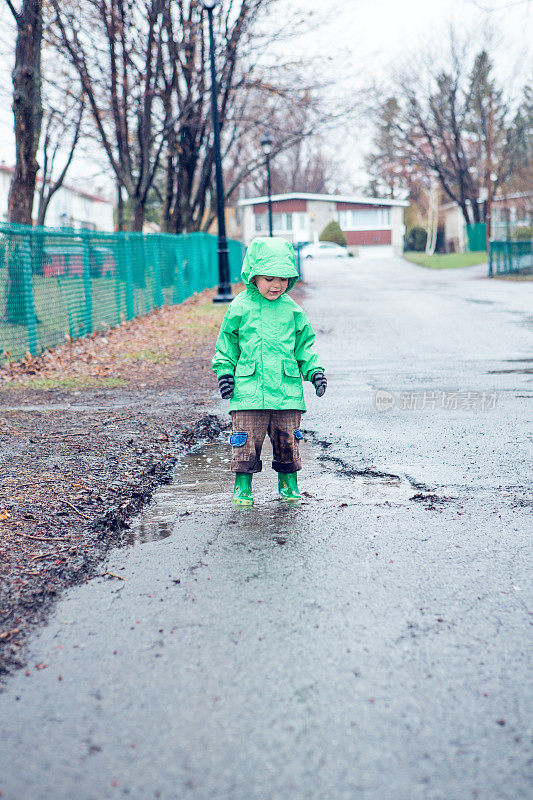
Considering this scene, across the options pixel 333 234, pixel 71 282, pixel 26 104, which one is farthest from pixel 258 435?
pixel 333 234

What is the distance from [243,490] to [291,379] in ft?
2.19

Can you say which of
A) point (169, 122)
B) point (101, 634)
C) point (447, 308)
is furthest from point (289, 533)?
point (169, 122)

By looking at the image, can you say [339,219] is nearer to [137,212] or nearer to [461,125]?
[461,125]

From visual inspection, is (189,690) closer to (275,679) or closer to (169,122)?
(275,679)

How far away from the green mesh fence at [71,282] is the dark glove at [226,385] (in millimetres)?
6239

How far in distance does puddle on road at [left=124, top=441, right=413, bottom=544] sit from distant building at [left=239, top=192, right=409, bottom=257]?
53326 millimetres

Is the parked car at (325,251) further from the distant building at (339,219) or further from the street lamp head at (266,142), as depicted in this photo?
the street lamp head at (266,142)

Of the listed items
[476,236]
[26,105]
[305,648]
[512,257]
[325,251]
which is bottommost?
[305,648]

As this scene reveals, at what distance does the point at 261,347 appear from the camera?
433 cm

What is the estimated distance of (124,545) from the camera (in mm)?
3943

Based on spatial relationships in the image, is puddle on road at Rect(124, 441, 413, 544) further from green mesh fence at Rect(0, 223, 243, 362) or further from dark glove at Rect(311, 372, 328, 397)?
green mesh fence at Rect(0, 223, 243, 362)

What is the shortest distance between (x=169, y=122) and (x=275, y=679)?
21600 millimetres

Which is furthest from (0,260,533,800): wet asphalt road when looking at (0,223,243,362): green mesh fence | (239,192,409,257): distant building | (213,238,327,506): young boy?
(239,192,409,257): distant building

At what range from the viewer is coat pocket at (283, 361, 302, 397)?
4348mm
